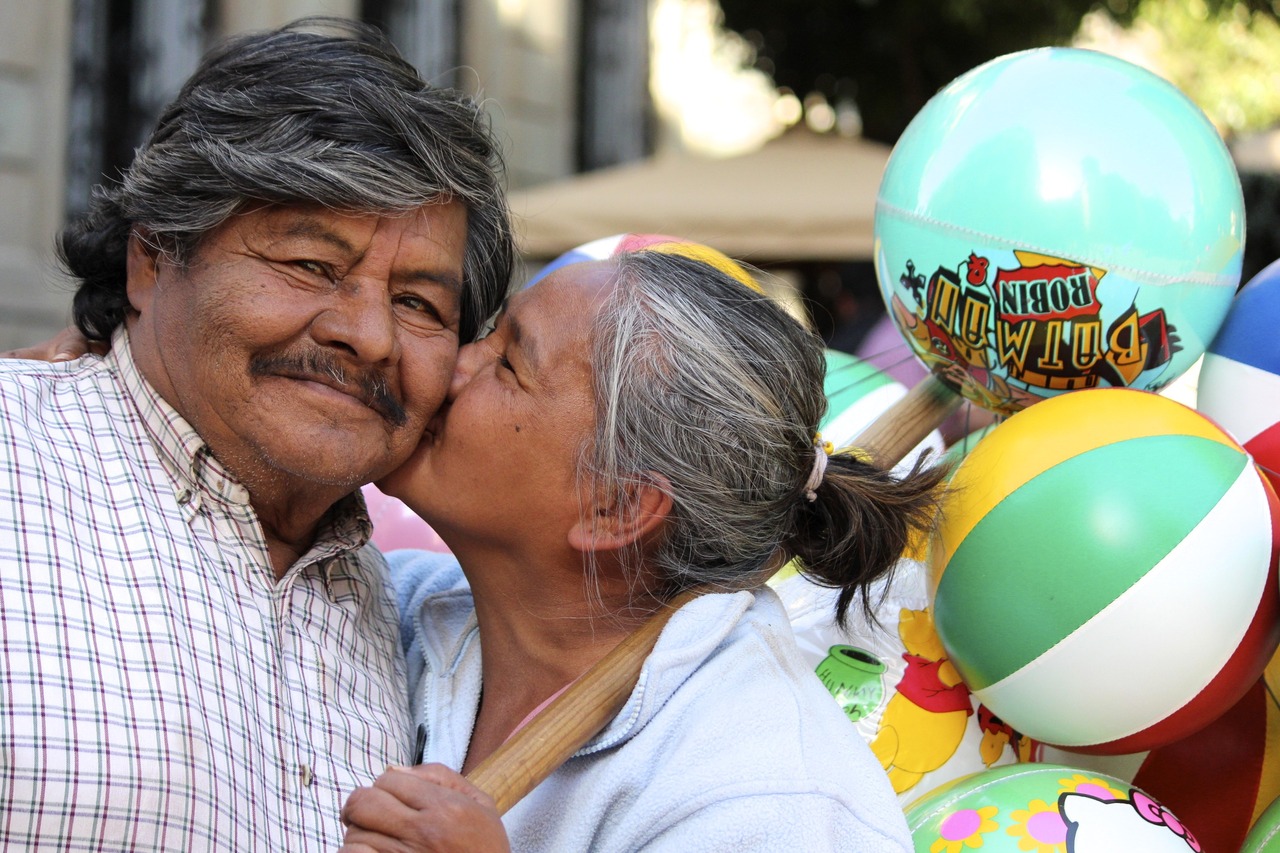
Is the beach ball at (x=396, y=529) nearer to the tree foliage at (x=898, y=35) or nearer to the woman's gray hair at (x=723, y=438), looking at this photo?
the woman's gray hair at (x=723, y=438)

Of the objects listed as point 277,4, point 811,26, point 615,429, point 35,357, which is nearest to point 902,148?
point 615,429

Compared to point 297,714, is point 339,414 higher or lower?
→ higher

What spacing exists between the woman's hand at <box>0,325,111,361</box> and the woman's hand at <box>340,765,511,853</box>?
3.50ft

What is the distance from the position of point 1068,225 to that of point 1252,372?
43 centimetres

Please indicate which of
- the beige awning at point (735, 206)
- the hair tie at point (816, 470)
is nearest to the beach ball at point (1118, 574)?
the hair tie at point (816, 470)

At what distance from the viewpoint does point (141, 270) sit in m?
2.22

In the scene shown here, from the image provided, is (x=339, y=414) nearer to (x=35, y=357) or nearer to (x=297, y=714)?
(x=297, y=714)

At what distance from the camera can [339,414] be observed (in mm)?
2098

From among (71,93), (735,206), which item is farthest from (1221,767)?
(71,93)

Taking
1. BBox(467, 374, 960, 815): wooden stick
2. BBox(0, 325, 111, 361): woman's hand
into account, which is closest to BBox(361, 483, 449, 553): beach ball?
BBox(0, 325, 111, 361): woman's hand

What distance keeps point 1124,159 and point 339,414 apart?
4.26 ft

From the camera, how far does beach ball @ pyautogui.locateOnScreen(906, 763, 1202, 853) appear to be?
1.91 metres

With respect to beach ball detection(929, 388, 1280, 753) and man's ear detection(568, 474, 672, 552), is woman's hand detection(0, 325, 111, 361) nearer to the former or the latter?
man's ear detection(568, 474, 672, 552)

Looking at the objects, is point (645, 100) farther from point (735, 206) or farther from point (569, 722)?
point (569, 722)
